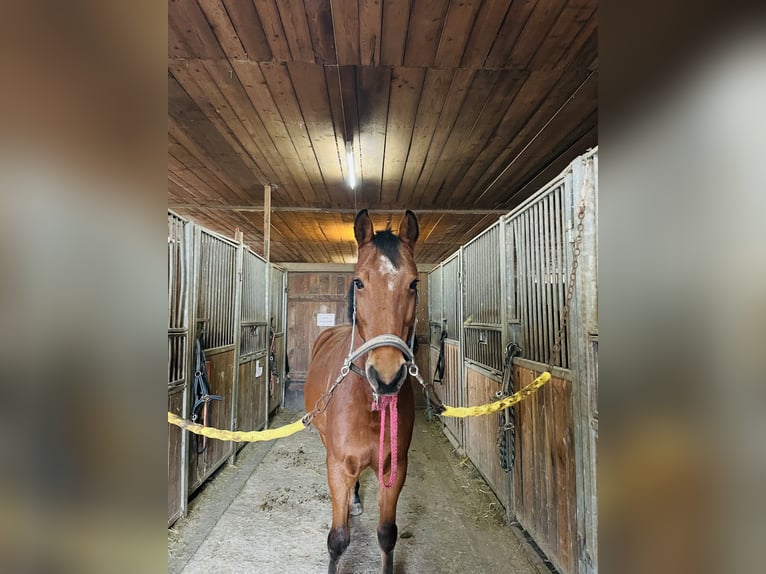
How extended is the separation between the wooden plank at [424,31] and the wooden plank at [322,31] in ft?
1.27

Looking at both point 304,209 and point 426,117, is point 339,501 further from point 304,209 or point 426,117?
point 304,209

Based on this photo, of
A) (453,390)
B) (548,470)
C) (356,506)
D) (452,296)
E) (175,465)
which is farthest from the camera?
(452,296)

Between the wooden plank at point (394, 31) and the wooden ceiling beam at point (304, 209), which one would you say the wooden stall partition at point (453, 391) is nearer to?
the wooden ceiling beam at point (304, 209)

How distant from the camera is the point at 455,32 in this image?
6.27 ft

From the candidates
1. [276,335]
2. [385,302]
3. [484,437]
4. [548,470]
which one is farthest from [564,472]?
[276,335]

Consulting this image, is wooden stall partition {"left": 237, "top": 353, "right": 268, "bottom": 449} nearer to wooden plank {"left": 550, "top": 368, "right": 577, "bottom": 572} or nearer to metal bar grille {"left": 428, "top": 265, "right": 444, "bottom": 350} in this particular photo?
metal bar grille {"left": 428, "top": 265, "right": 444, "bottom": 350}

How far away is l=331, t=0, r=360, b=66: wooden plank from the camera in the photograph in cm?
175

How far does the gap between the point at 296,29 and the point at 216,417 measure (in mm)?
2548

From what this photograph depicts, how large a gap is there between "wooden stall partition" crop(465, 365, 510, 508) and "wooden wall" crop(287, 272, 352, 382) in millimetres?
Result: 2670

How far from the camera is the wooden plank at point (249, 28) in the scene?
1.76 meters

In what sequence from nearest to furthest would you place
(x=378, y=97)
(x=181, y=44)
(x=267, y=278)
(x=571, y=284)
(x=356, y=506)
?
(x=571, y=284) → (x=181, y=44) → (x=356, y=506) → (x=378, y=97) → (x=267, y=278)

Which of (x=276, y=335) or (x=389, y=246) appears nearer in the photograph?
(x=389, y=246)

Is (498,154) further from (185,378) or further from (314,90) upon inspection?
(185,378)
